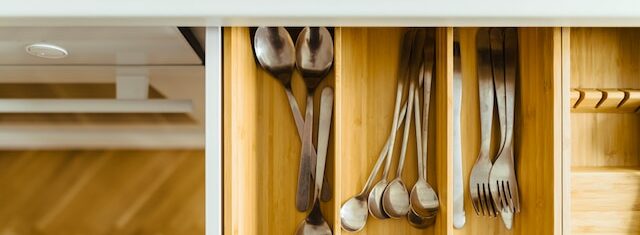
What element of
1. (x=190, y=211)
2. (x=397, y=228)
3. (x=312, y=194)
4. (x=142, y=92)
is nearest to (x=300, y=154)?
(x=312, y=194)

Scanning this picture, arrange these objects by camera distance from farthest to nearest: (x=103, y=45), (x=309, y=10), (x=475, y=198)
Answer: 1. (x=475, y=198)
2. (x=103, y=45)
3. (x=309, y=10)

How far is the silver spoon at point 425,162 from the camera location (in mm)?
822

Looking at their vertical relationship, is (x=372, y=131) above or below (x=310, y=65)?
below

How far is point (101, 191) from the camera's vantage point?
141 cm

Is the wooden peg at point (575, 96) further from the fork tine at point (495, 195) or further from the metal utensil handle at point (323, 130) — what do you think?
the metal utensil handle at point (323, 130)

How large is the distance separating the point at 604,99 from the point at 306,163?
0.49m

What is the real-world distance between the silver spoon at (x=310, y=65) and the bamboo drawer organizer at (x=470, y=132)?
29 mm

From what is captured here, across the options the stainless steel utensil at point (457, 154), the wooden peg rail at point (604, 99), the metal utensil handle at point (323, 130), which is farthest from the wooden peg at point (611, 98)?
the metal utensil handle at point (323, 130)

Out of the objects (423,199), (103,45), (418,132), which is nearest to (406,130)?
(418,132)

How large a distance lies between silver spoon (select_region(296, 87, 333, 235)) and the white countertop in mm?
318

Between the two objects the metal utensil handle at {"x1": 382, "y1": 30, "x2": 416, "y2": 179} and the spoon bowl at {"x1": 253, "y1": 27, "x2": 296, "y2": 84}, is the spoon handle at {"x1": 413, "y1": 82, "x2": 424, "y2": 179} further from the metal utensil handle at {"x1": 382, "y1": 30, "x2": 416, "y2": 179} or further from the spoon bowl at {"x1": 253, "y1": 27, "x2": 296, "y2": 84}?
the spoon bowl at {"x1": 253, "y1": 27, "x2": 296, "y2": 84}

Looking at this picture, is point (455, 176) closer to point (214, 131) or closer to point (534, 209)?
point (534, 209)

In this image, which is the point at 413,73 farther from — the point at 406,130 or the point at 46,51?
the point at 46,51

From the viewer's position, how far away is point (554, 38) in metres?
0.68
